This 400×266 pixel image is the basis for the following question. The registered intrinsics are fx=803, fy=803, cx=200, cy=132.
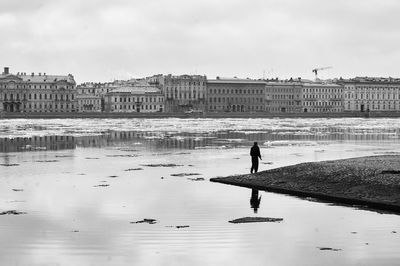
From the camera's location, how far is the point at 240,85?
19325cm

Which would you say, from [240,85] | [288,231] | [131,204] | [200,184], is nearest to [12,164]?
[200,184]

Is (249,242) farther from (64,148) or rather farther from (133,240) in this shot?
(64,148)

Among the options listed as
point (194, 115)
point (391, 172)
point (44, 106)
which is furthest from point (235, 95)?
point (391, 172)

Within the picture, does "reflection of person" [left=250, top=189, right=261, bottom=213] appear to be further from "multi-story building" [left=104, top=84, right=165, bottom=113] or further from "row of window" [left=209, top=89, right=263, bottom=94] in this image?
"row of window" [left=209, top=89, right=263, bottom=94]

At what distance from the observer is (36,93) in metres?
173

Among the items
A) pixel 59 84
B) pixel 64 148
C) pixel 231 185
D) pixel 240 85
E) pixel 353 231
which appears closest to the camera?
pixel 353 231

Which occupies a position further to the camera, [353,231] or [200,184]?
[200,184]

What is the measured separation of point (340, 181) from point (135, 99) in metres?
161

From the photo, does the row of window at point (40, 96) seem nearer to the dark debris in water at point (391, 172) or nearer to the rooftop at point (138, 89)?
the rooftop at point (138, 89)

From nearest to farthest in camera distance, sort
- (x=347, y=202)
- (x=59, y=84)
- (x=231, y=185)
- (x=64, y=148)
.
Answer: (x=347, y=202), (x=231, y=185), (x=64, y=148), (x=59, y=84)

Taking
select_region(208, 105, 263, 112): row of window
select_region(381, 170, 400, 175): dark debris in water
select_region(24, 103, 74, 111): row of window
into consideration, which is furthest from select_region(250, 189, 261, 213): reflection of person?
select_region(208, 105, 263, 112): row of window

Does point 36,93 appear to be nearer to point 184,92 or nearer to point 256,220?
point 184,92

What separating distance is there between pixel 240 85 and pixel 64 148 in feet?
485

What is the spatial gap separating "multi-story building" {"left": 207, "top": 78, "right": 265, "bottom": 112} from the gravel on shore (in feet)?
539
